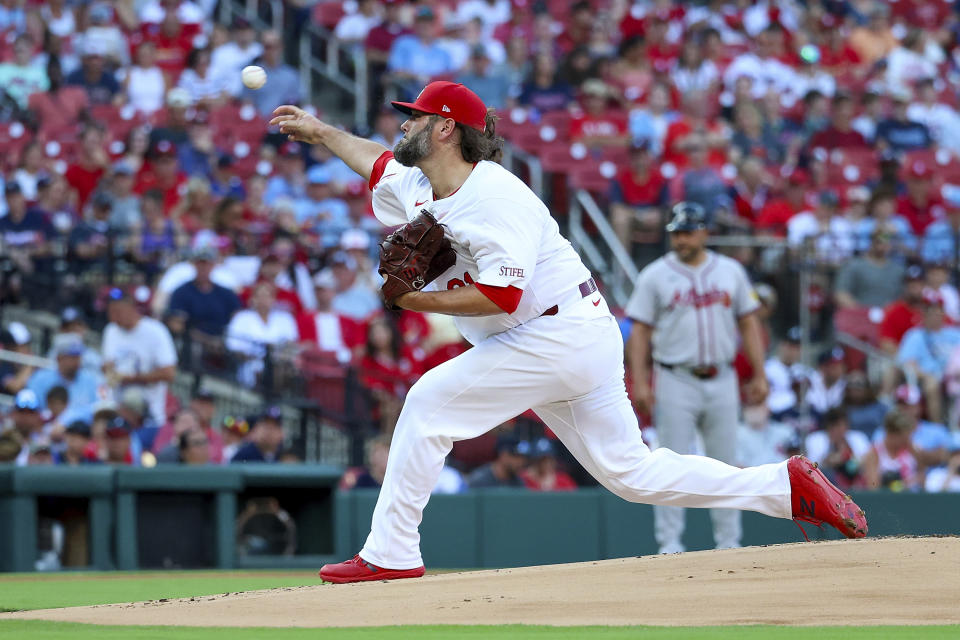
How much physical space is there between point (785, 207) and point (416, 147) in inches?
408

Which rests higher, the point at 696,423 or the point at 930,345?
the point at 930,345

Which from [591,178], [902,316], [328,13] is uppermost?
[328,13]

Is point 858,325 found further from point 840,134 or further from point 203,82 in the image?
point 203,82

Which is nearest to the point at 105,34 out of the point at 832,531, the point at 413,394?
the point at 832,531

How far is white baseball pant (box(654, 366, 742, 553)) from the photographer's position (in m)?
9.61

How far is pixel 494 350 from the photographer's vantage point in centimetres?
618

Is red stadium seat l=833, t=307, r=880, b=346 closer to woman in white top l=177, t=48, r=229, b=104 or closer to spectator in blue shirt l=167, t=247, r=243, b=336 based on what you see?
spectator in blue shirt l=167, t=247, r=243, b=336

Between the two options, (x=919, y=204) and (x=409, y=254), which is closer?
(x=409, y=254)

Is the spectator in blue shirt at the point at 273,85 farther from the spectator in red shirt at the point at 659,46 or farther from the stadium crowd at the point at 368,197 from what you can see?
the spectator in red shirt at the point at 659,46

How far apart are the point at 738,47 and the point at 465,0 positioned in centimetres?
365

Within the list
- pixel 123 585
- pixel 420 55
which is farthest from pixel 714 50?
pixel 123 585

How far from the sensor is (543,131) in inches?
651

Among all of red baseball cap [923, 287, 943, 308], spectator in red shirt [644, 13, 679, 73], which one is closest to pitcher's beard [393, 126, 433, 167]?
red baseball cap [923, 287, 943, 308]

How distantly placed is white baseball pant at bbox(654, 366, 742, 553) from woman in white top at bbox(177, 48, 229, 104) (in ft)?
28.4
